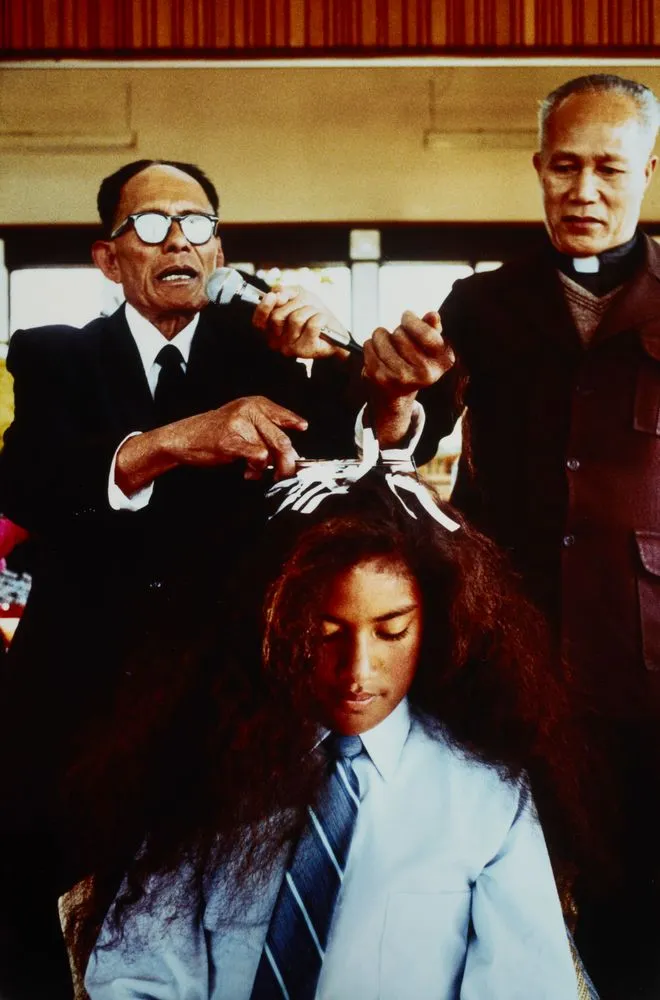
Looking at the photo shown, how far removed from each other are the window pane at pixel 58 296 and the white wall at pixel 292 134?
79 millimetres

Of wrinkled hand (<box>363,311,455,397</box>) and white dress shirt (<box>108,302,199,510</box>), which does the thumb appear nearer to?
wrinkled hand (<box>363,311,455,397</box>)

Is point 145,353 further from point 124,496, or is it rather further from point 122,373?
point 124,496

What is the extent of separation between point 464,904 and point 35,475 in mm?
778

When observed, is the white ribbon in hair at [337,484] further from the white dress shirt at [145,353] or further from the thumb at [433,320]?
the thumb at [433,320]

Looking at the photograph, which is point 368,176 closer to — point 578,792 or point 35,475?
point 35,475

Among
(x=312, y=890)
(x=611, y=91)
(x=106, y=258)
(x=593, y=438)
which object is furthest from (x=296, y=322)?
(x=312, y=890)

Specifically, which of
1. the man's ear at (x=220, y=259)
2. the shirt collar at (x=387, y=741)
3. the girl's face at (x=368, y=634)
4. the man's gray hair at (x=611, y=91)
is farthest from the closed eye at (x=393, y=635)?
the man's gray hair at (x=611, y=91)

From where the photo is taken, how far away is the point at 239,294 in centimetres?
123

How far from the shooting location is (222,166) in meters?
1.33

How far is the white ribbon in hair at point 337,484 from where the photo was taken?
1.21m

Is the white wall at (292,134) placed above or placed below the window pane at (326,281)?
above

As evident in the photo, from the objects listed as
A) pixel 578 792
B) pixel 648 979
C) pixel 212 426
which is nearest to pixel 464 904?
pixel 578 792

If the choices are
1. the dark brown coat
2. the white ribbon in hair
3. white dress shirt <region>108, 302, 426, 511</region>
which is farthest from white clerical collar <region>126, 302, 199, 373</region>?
the dark brown coat

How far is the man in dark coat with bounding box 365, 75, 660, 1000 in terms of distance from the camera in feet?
4.08
